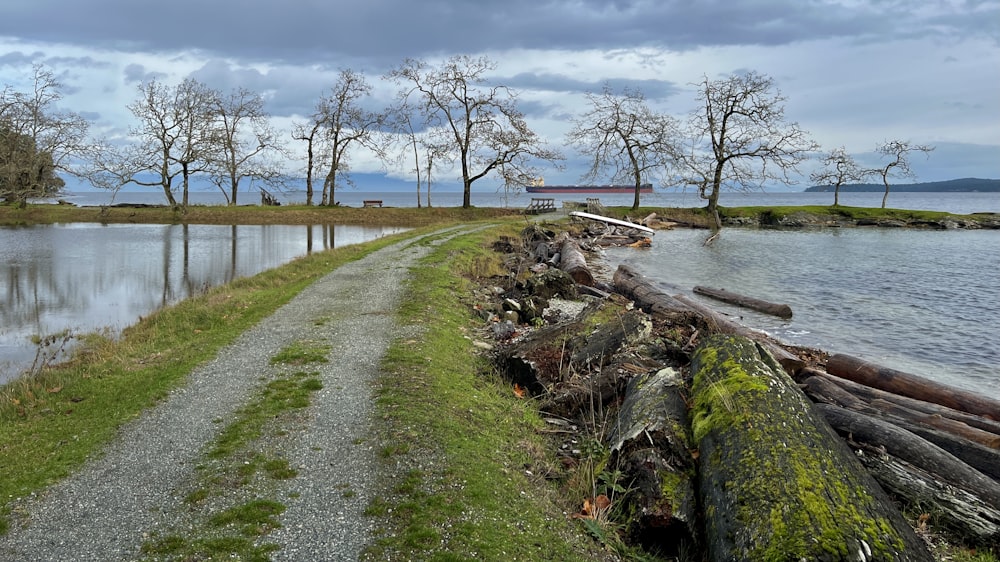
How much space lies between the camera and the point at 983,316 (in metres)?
17.2

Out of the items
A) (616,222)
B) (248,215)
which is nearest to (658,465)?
(616,222)

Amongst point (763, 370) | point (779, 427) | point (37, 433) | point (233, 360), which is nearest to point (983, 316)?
point (763, 370)

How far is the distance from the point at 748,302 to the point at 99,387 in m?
16.7

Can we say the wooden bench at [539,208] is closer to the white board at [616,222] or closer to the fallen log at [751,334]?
the white board at [616,222]

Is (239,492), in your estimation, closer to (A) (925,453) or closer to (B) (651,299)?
(A) (925,453)

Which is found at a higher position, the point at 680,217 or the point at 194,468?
the point at 680,217

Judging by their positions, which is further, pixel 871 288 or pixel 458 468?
pixel 871 288

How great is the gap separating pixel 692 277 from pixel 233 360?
1915 centimetres

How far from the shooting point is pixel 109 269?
23.4 meters

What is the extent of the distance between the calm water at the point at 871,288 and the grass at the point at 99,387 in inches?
509

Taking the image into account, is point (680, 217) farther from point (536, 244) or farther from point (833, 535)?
point (833, 535)

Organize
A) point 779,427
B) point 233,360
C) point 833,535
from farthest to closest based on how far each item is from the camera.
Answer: point 233,360
point 779,427
point 833,535

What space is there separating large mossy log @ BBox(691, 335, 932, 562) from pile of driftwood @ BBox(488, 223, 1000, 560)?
0.01m

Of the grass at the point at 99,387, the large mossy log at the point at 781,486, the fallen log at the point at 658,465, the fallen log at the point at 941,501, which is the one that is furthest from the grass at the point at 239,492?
the fallen log at the point at 941,501
